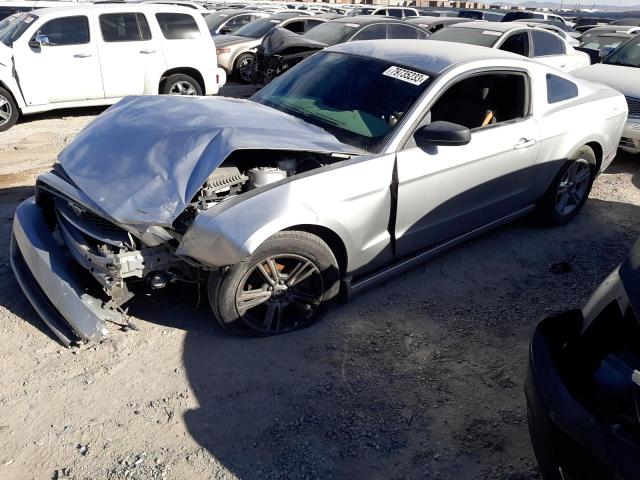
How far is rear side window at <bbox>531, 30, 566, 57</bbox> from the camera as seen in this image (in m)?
9.16

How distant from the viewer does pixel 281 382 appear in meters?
3.09

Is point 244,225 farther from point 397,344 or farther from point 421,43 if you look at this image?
point 421,43

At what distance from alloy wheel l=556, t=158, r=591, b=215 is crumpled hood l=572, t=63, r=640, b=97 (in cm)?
250

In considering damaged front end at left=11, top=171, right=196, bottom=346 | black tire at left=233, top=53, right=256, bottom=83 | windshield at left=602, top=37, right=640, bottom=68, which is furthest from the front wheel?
damaged front end at left=11, top=171, right=196, bottom=346

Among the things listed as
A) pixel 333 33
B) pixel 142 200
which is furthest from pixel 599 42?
pixel 142 200

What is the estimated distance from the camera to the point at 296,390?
3.03m

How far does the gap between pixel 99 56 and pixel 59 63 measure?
59 cm

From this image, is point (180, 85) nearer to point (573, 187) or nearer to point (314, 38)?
point (314, 38)

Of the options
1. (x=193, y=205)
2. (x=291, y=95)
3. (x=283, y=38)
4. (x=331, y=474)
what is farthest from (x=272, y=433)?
(x=283, y=38)

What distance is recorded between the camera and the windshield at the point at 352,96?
3.64 metres

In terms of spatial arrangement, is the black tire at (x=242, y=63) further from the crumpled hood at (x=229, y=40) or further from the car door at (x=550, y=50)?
the car door at (x=550, y=50)

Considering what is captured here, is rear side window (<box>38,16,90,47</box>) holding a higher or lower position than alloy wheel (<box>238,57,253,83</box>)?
higher

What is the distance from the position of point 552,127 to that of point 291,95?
7.01ft

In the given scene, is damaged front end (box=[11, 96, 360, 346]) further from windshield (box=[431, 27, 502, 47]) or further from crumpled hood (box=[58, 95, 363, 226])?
windshield (box=[431, 27, 502, 47])
